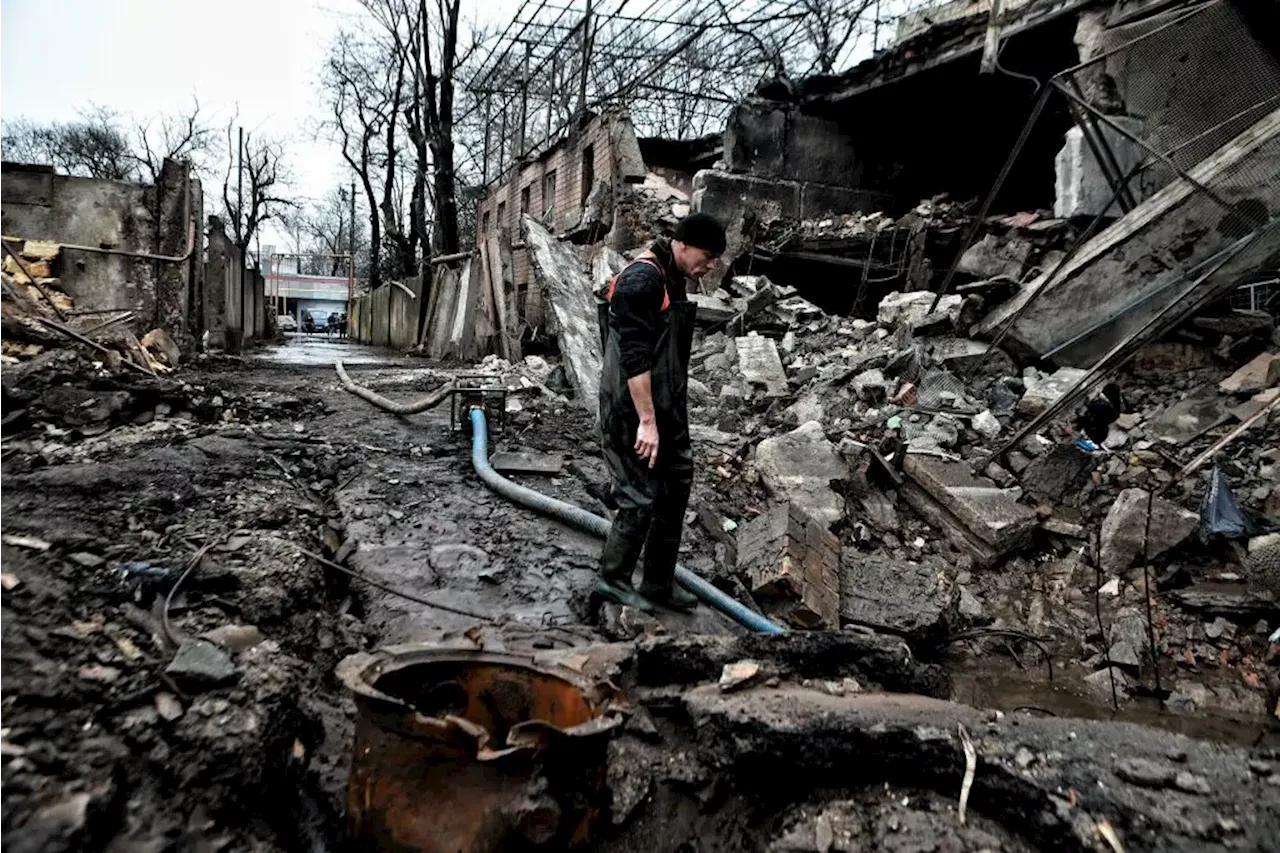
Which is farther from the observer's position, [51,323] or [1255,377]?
[51,323]

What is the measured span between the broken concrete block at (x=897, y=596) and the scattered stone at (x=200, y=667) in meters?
2.97

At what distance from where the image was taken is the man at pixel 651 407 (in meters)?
2.88

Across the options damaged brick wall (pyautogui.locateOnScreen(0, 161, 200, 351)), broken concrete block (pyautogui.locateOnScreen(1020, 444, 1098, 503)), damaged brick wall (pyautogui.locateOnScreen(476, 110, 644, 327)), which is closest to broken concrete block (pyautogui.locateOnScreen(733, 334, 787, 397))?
broken concrete block (pyautogui.locateOnScreen(1020, 444, 1098, 503))

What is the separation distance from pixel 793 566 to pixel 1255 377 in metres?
3.91

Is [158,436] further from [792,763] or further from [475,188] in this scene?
[475,188]

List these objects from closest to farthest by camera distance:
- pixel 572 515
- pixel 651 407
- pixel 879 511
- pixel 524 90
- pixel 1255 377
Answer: pixel 651 407 < pixel 572 515 < pixel 879 511 < pixel 1255 377 < pixel 524 90

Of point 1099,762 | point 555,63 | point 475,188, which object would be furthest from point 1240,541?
point 475,188

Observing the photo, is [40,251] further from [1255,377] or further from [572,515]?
[1255,377]

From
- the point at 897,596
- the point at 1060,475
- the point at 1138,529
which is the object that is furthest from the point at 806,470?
the point at 1138,529

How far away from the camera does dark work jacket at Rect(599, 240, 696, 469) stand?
113 inches

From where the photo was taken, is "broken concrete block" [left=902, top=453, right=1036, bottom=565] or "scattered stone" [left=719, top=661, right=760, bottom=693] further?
"broken concrete block" [left=902, top=453, right=1036, bottom=565]

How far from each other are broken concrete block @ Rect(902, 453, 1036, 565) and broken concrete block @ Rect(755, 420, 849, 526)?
0.52 metres

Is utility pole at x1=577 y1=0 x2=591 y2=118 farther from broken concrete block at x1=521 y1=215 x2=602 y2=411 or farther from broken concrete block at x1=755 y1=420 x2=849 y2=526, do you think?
broken concrete block at x1=755 y1=420 x2=849 y2=526

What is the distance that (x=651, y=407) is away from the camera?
9.50 feet
